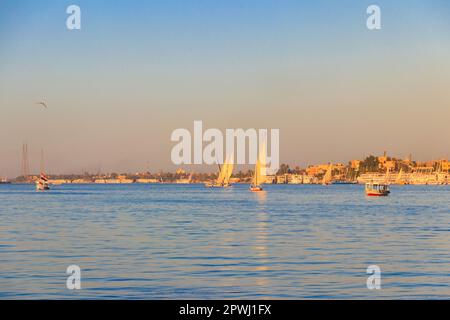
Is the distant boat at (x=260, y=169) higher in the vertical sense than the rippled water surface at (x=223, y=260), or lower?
higher

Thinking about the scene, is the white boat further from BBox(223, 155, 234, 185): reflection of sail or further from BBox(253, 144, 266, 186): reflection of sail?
BBox(223, 155, 234, 185): reflection of sail

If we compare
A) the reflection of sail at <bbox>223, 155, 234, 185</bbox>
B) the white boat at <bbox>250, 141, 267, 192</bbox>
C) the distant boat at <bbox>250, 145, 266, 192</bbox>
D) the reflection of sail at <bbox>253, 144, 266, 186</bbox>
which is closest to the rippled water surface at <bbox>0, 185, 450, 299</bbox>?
the reflection of sail at <bbox>253, 144, 266, 186</bbox>

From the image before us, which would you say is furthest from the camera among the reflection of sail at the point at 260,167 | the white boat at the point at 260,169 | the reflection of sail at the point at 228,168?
the reflection of sail at the point at 228,168

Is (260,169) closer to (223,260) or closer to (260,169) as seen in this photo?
(260,169)

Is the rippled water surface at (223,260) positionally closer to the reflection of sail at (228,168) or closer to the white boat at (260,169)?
the white boat at (260,169)

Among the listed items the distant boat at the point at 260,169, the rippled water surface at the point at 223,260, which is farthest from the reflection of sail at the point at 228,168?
the rippled water surface at the point at 223,260

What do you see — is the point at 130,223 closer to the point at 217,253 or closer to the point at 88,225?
the point at 88,225

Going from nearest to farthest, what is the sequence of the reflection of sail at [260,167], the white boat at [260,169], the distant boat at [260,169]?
1. the reflection of sail at [260,167]
2. the white boat at [260,169]
3. the distant boat at [260,169]

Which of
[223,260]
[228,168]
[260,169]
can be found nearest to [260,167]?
[260,169]

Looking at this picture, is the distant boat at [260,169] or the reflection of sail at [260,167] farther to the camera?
the distant boat at [260,169]

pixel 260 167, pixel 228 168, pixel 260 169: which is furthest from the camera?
pixel 228 168

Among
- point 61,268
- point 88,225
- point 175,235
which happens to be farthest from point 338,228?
point 61,268
